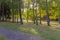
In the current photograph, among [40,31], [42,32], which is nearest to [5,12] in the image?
[40,31]

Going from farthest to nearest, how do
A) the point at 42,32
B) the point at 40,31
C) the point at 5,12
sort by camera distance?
1. the point at 5,12
2. the point at 40,31
3. the point at 42,32

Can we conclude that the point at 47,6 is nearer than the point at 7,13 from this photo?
Yes

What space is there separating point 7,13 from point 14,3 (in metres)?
9.53

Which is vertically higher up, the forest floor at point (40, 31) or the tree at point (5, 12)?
the tree at point (5, 12)

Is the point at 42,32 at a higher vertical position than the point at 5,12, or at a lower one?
lower

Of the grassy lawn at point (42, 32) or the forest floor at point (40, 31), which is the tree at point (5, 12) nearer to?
the forest floor at point (40, 31)

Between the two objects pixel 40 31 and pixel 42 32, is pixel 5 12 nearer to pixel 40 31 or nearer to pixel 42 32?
pixel 40 31

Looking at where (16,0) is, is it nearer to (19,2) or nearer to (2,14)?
(19,2)

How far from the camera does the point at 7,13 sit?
48.1 meters

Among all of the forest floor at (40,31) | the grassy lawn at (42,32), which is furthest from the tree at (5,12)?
the grassy lawn at (42,32)

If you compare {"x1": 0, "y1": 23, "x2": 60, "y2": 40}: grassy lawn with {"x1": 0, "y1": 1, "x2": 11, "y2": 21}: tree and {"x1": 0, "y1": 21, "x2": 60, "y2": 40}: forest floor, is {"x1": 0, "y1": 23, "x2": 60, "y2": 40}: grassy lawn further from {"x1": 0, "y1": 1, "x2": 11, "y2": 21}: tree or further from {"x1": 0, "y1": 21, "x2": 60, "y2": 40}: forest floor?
{"x1": 0, "y1": 1, "x2": 11, "y2": 21}: tree

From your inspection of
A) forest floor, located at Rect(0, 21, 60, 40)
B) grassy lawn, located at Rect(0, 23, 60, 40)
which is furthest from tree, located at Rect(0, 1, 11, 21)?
grassy lawn, located at Rect(0, 23, 60, 40)

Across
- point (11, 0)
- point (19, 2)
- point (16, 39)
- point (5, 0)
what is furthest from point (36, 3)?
point (16, 39)

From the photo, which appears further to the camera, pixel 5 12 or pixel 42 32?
pixel 5 12
